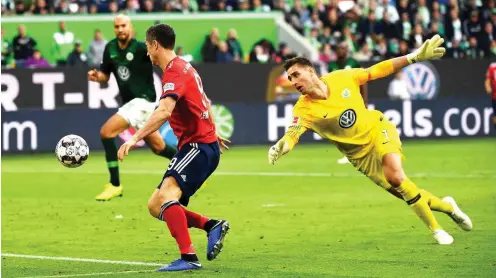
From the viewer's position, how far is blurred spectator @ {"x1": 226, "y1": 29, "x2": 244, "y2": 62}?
3103 centimetres

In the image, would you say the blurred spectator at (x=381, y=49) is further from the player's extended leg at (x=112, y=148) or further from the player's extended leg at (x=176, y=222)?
the player's extended leg at (x=176, y=222)

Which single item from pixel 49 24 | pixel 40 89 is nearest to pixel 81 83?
pixel 40 89

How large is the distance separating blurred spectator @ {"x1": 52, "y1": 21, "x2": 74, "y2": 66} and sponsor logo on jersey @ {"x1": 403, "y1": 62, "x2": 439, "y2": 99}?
846cm

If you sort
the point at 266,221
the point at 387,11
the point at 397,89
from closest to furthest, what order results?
1. the point at 266,221
2. the point at 397,89
3. the point at 387,11

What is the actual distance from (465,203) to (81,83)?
13.5 meters

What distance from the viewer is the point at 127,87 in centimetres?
1677

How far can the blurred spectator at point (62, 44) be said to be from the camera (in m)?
29.5

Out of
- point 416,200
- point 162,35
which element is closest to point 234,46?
point 416,200

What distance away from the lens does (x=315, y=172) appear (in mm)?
21094

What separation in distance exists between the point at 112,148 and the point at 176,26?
49.8 ft

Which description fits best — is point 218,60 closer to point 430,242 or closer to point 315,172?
point 315,172

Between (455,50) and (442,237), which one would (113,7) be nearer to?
(455,50)

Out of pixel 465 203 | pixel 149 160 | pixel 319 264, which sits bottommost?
pixel 149 160

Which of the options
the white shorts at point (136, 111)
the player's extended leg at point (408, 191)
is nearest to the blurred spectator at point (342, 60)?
the white shorts at point (136, 111)
